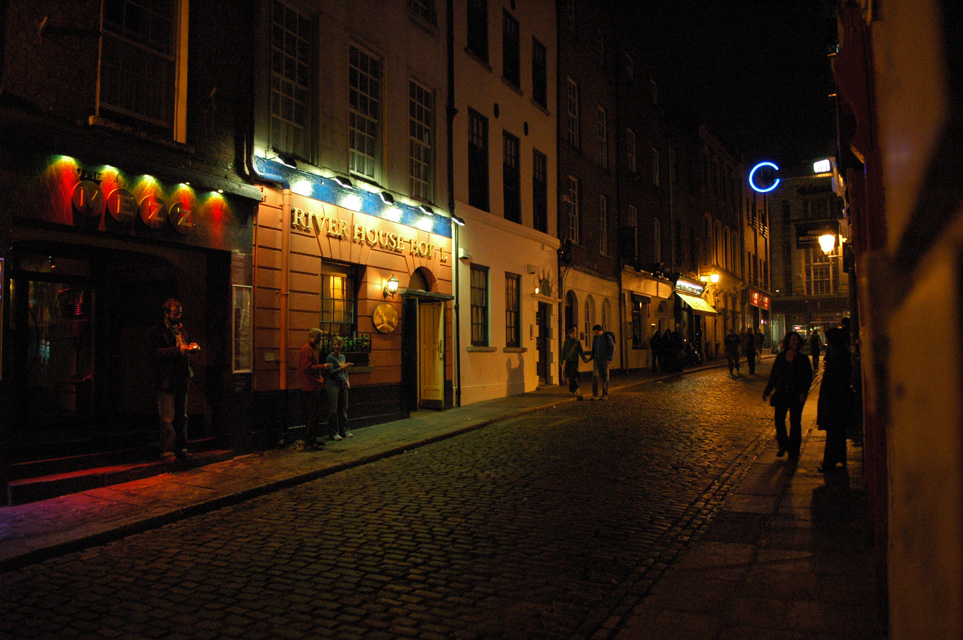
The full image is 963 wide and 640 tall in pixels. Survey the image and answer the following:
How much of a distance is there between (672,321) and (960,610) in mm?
34455

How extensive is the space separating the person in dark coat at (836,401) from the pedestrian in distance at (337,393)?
7012 millimetres

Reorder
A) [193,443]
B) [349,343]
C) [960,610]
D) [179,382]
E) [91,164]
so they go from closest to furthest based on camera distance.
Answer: [960,610]
[91,164]
[179,382]
[193,443]
[349,343]

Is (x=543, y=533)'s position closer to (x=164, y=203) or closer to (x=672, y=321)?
(x=164, y=203)

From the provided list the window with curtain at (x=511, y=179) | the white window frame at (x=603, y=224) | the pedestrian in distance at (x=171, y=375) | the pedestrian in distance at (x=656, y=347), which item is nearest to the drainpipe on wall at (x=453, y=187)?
the window with curtain at (x=511, y=179)

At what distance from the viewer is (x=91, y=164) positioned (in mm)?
8312

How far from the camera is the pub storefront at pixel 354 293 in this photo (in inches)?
434

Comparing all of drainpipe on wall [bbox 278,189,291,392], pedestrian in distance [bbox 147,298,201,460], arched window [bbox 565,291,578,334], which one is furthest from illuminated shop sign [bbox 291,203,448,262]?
arched window [bbox 565,291,578,334]

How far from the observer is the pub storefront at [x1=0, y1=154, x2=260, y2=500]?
7879 mm

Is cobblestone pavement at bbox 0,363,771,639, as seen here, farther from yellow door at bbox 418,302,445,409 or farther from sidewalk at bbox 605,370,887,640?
yellow door at bbox 418,302,445,409

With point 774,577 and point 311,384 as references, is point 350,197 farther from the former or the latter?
point 774,577

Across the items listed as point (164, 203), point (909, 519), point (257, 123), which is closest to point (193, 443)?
point (164, 203)

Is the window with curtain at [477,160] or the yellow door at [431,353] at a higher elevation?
the window with curtain at [477,160]

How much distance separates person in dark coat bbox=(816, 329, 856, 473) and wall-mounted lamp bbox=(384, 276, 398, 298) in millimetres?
7935

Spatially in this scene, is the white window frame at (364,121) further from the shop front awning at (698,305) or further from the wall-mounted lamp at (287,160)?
the shop front awning at (698,305)
